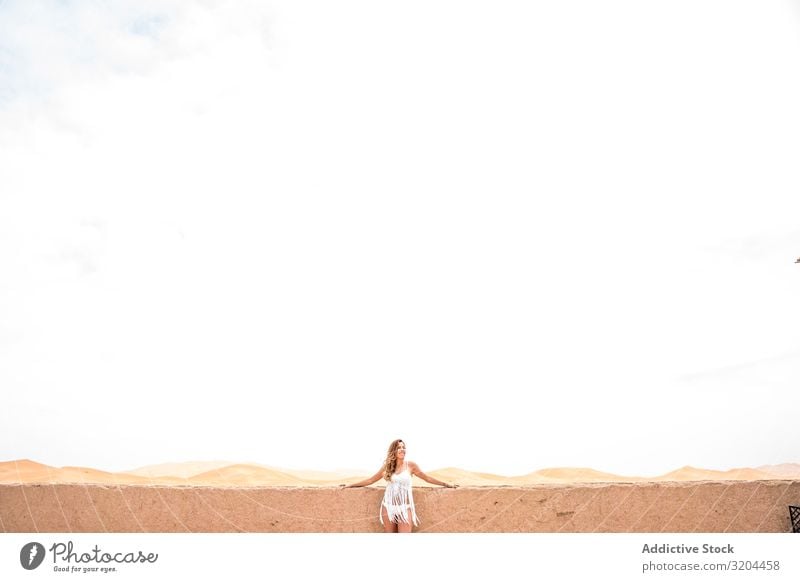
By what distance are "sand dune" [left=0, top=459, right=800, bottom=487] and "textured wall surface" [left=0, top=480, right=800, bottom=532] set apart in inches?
71.8

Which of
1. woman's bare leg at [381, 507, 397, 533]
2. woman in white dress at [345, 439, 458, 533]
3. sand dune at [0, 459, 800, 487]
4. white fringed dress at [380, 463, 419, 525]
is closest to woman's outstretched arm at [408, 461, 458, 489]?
woman in white dress at [345, 439, 458, 533]

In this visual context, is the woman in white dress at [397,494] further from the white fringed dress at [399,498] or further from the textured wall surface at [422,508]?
the textured wall surface at [422,508]

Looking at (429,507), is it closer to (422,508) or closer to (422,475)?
(422,508)

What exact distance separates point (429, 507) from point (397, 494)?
29cm

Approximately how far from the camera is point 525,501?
4914mm

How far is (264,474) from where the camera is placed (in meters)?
7.27
